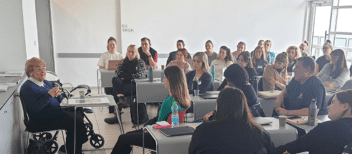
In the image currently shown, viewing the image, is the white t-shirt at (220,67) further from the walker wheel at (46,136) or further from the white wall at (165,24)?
the walker wheel at (46,136)

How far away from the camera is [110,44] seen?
6.57 meters

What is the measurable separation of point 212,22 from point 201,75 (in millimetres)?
4912

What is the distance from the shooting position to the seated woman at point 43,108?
11.4 feet

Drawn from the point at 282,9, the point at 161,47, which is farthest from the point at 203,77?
the point at 282,9

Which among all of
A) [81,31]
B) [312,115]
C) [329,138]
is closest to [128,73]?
[312,115]

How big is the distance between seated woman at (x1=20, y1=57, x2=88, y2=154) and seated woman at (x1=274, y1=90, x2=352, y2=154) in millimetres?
2460

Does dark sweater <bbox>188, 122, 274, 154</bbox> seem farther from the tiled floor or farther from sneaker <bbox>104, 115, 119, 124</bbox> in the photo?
sneaker <bbox>104, 115, 119, 124</bbox>

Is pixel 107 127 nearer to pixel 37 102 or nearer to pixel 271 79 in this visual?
pixel 37 102

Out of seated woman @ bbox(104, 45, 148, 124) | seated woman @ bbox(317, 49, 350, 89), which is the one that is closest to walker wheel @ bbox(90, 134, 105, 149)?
seated woman @ bbox(104, 45, 148, 124)

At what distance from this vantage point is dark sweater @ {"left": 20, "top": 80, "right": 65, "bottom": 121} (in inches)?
137

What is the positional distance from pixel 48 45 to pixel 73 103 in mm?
5609

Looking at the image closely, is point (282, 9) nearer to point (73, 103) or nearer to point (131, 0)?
point (131, 0)

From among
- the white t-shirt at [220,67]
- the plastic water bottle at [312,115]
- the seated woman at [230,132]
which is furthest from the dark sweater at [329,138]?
the white t-shirt at [220,67]

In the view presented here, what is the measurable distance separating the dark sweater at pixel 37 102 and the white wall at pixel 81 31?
17.1 feet
